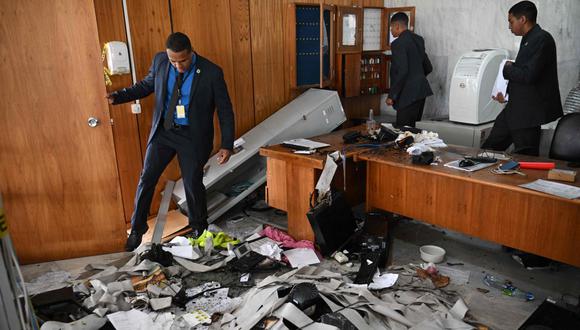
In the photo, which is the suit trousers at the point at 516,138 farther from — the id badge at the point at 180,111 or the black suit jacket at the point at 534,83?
the id badge at the point at 180,111

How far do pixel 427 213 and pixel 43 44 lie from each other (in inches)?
107

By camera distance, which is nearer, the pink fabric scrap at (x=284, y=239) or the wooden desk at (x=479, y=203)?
the wooden desk at (x=479, y=203)

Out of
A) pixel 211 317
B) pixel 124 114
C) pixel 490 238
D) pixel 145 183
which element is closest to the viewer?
pixel 211 317

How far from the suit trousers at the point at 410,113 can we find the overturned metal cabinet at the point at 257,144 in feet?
2.26

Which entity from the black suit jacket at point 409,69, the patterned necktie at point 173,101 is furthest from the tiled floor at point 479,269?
the black suit jacket at point 409,69

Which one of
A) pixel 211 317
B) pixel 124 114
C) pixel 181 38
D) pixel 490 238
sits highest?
pixel 181 38

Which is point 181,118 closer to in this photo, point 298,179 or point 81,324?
point 298,179

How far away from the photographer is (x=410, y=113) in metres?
4.67

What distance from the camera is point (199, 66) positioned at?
10.7 feet

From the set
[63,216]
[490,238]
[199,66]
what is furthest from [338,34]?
[63,216]

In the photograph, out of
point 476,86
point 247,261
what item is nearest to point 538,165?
point 476,86

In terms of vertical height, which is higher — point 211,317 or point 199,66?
point 199,66

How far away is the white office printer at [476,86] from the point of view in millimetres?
4285

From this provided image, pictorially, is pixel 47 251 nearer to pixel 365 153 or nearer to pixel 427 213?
pixel 365 153
